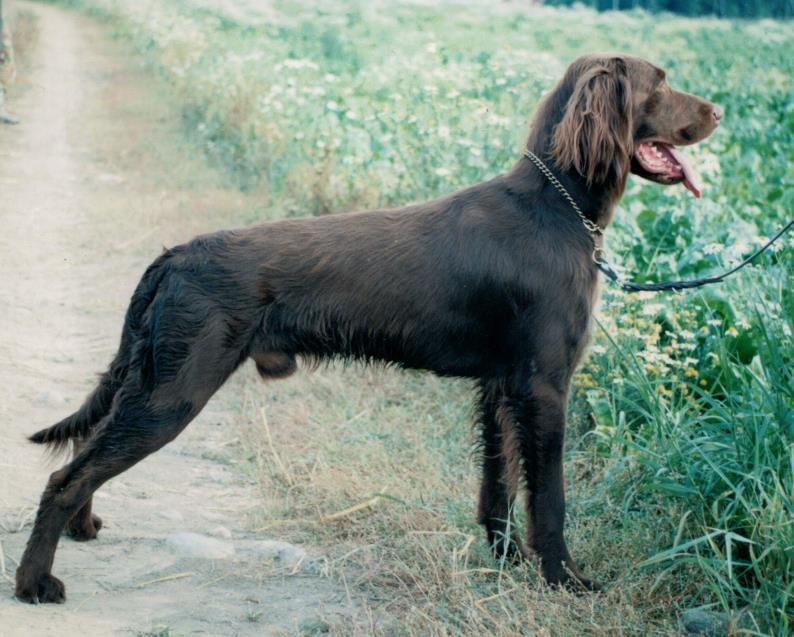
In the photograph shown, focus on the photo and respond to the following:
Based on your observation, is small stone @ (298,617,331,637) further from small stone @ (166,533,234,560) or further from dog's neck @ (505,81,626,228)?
dog's neck @ (505,81,626,228)

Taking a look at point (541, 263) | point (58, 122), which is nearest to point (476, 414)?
point (541, 263)

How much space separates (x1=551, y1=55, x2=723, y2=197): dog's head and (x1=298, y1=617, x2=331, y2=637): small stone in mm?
1794

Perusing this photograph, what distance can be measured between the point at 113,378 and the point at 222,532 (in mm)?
831

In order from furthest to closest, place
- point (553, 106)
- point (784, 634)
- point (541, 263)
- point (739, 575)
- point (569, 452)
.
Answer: point (569, 452) → point (553, 106) → point (541, 263) → point (739, 575) → point (784, 634)

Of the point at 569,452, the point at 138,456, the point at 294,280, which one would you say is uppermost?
the point at 294,280

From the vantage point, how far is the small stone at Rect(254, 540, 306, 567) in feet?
12.4

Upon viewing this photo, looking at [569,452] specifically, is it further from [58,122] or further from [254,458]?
[58,122]

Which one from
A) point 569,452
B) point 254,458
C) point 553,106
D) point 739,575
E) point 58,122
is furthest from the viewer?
point 58,122

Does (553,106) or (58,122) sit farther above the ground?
(553,106)

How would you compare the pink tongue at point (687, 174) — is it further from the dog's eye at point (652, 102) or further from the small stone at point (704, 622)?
the small stone at point (704, 622)

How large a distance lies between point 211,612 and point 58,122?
36.7 ft

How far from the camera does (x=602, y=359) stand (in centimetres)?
476

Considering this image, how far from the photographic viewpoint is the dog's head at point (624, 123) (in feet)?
11.7

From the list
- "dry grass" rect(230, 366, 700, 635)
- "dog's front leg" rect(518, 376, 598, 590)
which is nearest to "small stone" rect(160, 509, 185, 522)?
"dry grass" rect(230, 366, 700, 635)
